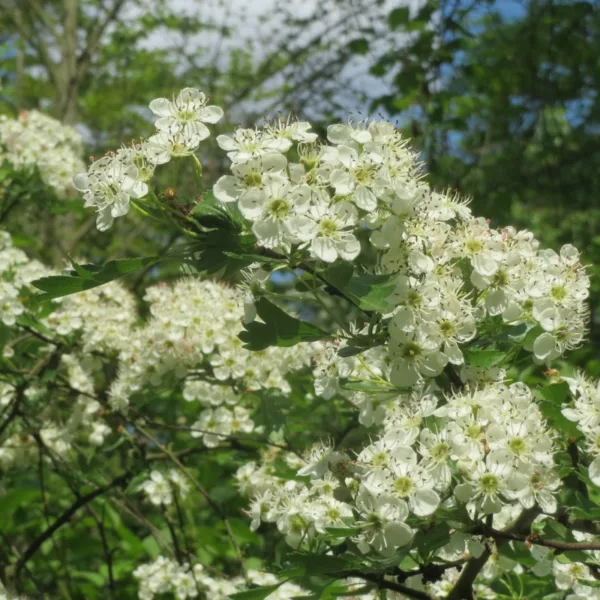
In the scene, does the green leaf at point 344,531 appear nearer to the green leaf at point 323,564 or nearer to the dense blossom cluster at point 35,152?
the green leaf at point 323,564

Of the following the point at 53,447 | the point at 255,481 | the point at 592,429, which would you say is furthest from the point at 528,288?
the point at 53,447

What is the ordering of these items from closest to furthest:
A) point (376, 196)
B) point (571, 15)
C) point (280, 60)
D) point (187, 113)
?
1. point (376, 196)
2. point (187, 113)
3. point (571, 15)
4. point (280, 60)

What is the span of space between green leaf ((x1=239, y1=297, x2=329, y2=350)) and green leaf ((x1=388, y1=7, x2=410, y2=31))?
410cm

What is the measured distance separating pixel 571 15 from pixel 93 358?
4389 mm

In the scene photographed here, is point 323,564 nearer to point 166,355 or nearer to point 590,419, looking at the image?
point 590,419

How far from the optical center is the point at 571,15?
5.68 meters

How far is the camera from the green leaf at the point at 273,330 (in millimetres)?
1612

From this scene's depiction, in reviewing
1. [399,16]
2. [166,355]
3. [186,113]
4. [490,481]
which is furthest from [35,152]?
[490,481]

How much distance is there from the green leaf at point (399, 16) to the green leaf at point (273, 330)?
4.10 meters

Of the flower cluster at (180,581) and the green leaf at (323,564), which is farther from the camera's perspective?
the flower cluster at (180,581)

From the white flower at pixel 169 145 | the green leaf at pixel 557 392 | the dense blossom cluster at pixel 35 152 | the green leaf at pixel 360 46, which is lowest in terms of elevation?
the green leaf at pixel 557 392

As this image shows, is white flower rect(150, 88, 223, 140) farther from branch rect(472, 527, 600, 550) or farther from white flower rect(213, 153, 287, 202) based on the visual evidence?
branch rect(472, 527, 600, 550)

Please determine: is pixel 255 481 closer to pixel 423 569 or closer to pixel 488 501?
pixel 423 569

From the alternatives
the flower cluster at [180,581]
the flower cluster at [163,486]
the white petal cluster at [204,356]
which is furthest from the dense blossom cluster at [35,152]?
the flower cluster at [180,581]
